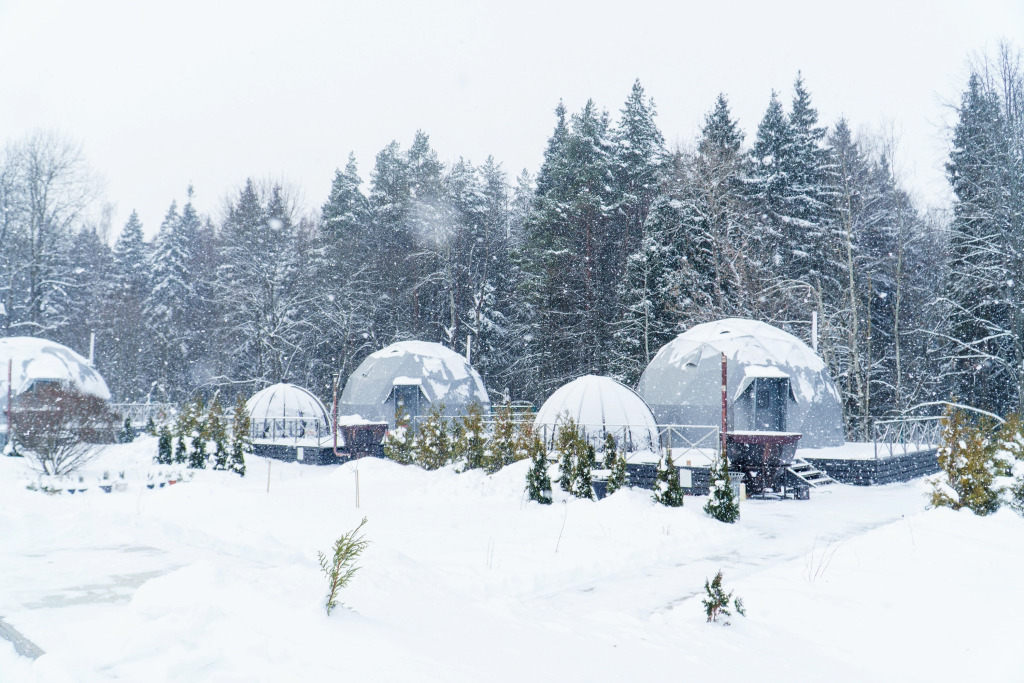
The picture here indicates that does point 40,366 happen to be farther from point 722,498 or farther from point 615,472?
point 722,498

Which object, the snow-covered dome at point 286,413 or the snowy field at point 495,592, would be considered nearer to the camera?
the snowy field at point 495,592

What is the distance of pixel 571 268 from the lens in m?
39.4

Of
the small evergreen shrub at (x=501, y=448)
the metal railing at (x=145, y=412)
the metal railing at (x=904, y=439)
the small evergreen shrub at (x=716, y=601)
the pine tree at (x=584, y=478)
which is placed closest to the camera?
the small evergreen shrub at (x=716, y=601)

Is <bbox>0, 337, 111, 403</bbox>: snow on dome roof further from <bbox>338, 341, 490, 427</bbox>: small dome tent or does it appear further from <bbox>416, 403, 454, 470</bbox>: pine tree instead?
<bbox>416, 403, 454, 470</bbox>: pine tree

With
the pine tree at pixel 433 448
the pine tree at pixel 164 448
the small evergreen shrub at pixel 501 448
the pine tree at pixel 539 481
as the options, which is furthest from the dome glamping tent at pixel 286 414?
the pine tree at pixel 539 481

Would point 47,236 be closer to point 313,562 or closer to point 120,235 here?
point 120,235

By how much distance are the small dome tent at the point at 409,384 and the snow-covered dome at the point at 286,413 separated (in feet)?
4.93

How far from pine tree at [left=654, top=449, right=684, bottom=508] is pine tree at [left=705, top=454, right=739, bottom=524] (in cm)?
62

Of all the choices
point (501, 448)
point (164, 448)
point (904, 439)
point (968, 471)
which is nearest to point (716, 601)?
point (968, 471)

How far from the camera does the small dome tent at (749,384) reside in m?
23.4

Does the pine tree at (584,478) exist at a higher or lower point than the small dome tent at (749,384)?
lower

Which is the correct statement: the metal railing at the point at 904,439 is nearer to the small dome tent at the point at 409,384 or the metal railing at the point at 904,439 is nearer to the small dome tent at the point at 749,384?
the small dome tent at the point at 749,384

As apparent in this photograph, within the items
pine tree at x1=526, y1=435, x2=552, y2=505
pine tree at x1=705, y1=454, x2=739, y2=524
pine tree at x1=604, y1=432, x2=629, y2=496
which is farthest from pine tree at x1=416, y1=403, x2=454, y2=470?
pine tree at x1=705, y1=454, x2=739, y2=524

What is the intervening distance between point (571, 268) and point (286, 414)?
17.3m
